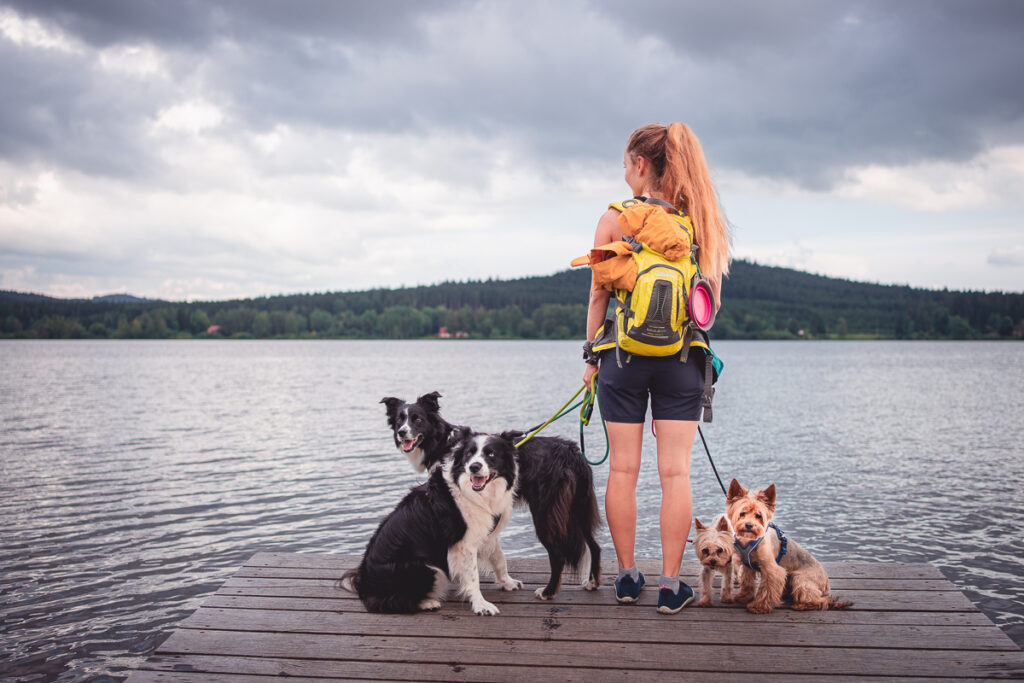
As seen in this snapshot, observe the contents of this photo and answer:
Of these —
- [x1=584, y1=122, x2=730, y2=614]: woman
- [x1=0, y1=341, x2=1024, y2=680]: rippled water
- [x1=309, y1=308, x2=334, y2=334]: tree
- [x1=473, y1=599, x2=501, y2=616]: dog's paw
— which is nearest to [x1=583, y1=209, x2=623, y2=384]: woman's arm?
[x1=584, y1=122, x2=730, y2=614]: woman

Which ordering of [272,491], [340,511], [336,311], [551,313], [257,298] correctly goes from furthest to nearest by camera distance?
[257,298]
[336,311]
[551,313]
[272,491]
[340,511]

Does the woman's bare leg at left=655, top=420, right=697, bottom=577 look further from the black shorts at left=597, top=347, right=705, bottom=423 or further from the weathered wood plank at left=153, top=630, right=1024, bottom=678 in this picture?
the weathered wood plank at left=153, top=630, right=1024, bottom=678

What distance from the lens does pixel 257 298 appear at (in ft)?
500

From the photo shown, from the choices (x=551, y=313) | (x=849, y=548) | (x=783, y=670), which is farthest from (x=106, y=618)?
(x=551, y=313)

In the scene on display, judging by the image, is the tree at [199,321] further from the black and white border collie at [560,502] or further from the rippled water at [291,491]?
the black and white border collie at [560,502]

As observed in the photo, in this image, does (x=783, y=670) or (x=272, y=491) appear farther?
(x=272, y=491)

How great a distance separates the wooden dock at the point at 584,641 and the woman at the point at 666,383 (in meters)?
0.44

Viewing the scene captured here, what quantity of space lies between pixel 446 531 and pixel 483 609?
52cm

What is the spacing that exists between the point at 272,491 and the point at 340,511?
211cm

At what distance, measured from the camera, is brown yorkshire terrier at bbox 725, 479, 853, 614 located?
3.91 metres

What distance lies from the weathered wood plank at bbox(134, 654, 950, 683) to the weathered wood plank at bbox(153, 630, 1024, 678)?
2.0 inches

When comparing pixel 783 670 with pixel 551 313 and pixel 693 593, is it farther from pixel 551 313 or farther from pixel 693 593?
pixel 551 313

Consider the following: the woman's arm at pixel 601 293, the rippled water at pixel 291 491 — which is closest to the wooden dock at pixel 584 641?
the woman's arm at pixel 601 293

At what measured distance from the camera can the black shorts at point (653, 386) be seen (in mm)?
3682
